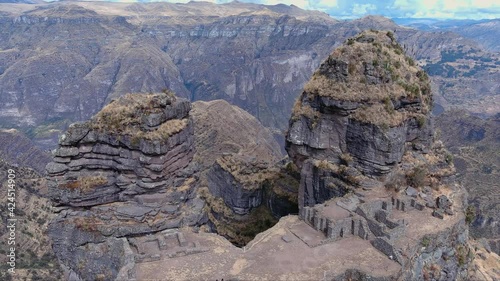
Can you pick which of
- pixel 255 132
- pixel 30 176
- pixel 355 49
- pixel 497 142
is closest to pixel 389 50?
A: pixel 355 49

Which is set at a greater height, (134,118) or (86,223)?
(134,118)

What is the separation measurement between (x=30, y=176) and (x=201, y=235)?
64.8 metres

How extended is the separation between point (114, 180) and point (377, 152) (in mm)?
26082

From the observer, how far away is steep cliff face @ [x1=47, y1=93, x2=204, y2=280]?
38.1 m

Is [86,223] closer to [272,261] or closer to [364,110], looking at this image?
[272,261]

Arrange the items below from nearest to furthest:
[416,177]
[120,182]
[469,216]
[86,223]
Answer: [86,223] < [120,182] < [469,216] < [416,177]

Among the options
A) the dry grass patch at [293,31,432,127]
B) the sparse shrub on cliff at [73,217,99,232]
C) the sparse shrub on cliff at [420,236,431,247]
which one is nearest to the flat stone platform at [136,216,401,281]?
the sparse shrub on cliff at [420,236,431,247]

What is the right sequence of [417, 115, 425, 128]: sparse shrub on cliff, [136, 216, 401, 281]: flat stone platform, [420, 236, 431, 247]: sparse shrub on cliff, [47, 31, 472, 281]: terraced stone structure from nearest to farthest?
[136, 216, 401, 281]: flat stone platform, [47, 31, 472, 281]: terraced stone structure, [420, 236, 431, 247]: sparse shrub on cliff, [417, 115, 425, 128]: sparse shrub on cliff

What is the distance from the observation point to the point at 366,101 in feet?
152

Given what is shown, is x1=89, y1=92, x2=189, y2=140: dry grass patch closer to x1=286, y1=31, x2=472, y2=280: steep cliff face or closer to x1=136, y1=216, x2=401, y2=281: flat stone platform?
x1=136, y1=216, x2=401, y2=281: flat stone platform

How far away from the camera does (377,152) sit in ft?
147

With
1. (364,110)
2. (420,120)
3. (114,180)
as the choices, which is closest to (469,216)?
(420,120)

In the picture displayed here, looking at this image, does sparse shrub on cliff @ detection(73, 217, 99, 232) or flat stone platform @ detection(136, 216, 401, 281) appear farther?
sparse shrub on cliff @ detection(73, 217, 99, 232)

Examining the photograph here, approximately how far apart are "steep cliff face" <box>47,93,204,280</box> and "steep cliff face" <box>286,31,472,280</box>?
13533 mm
